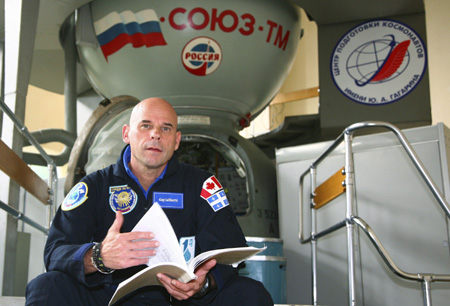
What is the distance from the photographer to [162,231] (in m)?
1.64

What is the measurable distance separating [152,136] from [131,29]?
2501 mm

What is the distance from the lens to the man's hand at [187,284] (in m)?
1.69

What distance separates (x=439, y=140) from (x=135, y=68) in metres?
2.43

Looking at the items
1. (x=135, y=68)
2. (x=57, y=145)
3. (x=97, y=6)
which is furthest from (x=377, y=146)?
(x=57, y=145)

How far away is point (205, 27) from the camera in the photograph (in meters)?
4.36

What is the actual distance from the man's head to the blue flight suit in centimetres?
5

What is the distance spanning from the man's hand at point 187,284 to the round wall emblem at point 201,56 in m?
2.88

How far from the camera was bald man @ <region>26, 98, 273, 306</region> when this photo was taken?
1.71m

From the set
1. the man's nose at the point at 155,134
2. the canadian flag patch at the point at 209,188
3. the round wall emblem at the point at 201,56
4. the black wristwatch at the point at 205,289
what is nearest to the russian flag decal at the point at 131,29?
the round wall emblem at the point at 201,56

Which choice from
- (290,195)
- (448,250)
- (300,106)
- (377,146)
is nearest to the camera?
(448,250)

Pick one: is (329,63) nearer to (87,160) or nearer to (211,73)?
(211,73)

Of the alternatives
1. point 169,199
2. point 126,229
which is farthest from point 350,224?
point 126,229

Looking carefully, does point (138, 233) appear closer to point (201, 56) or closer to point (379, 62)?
point (201, 56)

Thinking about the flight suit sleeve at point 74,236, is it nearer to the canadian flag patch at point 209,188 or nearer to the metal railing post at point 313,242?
the canadian flag patch at point 209,188
